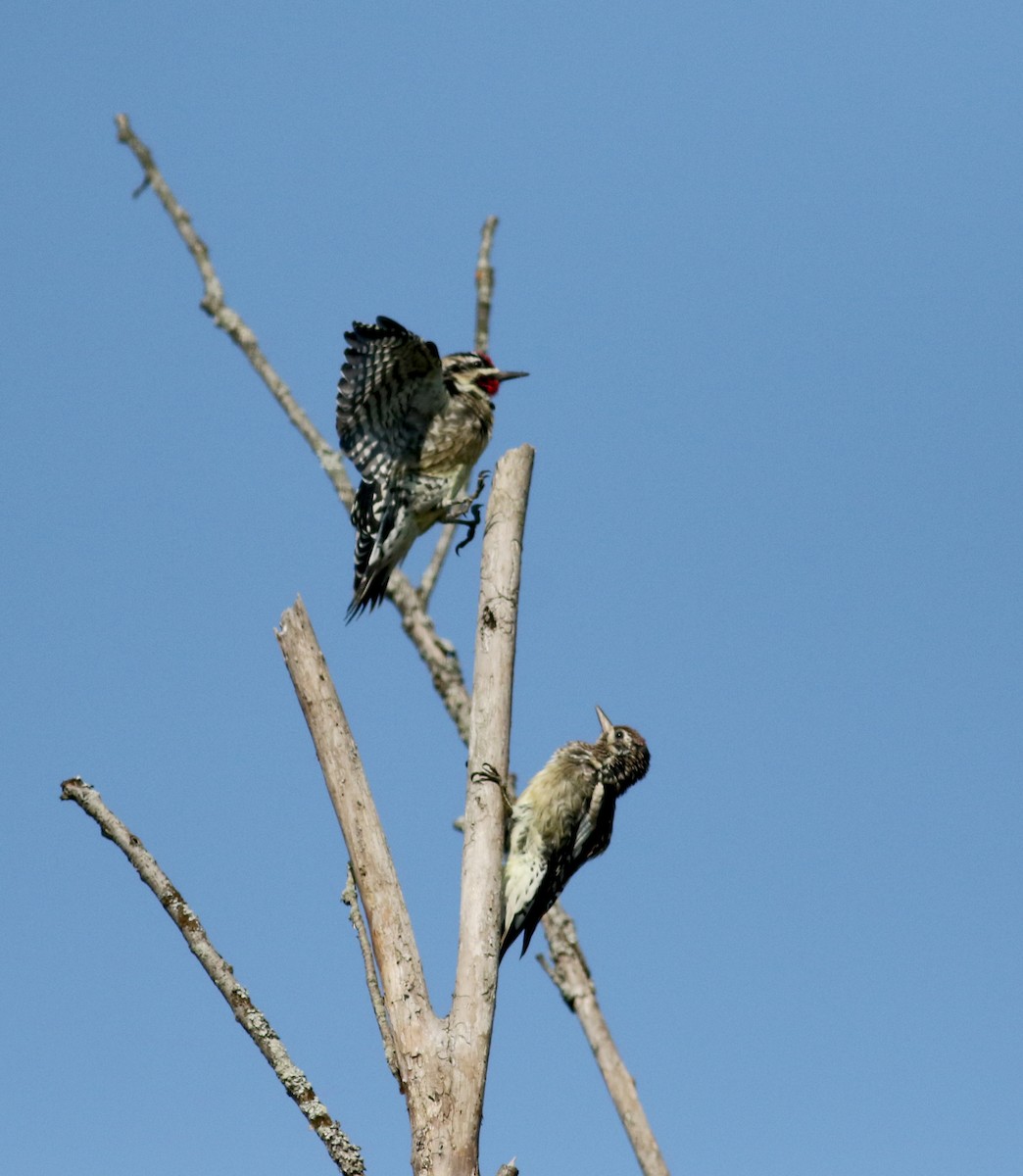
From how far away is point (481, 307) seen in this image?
7992 mm

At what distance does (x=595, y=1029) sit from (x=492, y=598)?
2282 mm

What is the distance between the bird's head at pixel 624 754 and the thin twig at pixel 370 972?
2.12 meters

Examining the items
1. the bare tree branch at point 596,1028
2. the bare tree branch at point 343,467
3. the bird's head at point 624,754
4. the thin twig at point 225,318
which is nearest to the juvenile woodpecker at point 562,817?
the bird's head at point 624,754

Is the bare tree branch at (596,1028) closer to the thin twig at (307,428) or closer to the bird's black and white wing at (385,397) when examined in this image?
the thin twig at (307,428)

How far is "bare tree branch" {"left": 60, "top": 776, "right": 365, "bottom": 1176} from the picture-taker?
3.85m

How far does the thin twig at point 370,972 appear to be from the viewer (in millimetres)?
3844

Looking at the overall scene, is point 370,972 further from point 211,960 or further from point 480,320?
point 480,320

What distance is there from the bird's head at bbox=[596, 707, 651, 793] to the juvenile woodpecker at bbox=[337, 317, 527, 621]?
1159mm

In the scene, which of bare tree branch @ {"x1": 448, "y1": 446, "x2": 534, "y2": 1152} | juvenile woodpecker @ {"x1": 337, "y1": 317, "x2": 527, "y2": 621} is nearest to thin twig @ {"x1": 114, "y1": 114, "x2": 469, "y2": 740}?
juvenile woodpecker @ {"x1": 337, "y1": 317, "x2": 527, "y2": 621}

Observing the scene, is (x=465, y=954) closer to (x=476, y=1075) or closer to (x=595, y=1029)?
(x=476, y=1075)

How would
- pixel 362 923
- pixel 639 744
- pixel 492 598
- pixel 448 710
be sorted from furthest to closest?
pixel 448 710 → pixel 639 744 → pixel 492 598 → pixel 362 923

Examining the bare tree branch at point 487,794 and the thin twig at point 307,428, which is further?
the thin twig at point 307,428

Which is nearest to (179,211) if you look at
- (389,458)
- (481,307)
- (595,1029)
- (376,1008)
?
(481,307)

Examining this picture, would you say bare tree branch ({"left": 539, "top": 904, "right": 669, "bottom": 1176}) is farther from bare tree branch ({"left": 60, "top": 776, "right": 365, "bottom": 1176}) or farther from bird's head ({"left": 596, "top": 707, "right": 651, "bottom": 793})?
bare tree branch ({"left": 60, "top": 776, "right": 365, "bottom": 1176})
